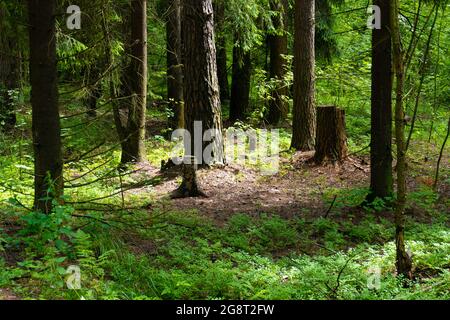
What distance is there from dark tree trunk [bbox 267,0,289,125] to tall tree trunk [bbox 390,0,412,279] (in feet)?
34.4

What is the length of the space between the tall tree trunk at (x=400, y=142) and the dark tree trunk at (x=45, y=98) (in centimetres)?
399

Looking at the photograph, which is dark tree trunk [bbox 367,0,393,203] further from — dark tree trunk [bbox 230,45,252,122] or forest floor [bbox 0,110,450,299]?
dark tree trunk [bbox 230,45,252,122]

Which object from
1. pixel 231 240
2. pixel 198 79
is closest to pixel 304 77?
pixel 198 79

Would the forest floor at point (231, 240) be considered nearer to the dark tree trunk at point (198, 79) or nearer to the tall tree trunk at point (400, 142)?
the tall tree trunk at point (400, 142)

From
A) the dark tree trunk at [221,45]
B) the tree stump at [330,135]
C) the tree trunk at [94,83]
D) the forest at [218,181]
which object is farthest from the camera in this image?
the dark tree trunk at [221,45]

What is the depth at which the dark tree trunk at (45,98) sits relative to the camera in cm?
576

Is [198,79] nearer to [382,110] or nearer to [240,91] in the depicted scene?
[382,110]

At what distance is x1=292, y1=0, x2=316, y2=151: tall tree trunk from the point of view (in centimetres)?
1320

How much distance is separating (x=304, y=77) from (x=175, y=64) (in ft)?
14.3

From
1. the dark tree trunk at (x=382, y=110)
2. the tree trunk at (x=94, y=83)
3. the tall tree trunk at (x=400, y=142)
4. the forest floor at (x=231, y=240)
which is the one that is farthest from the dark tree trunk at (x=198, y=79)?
the tall tree trunk at (x=400, y=142)

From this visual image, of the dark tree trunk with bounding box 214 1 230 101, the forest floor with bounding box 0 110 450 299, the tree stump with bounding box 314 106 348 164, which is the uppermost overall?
the dark tree trunk with bounding box 214 1 230 101

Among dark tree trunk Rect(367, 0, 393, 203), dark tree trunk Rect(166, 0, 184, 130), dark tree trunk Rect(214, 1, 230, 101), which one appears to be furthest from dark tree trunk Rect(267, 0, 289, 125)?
dark tree trunk Rect(367, 0, 393, 203)

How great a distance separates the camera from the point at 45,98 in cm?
584
